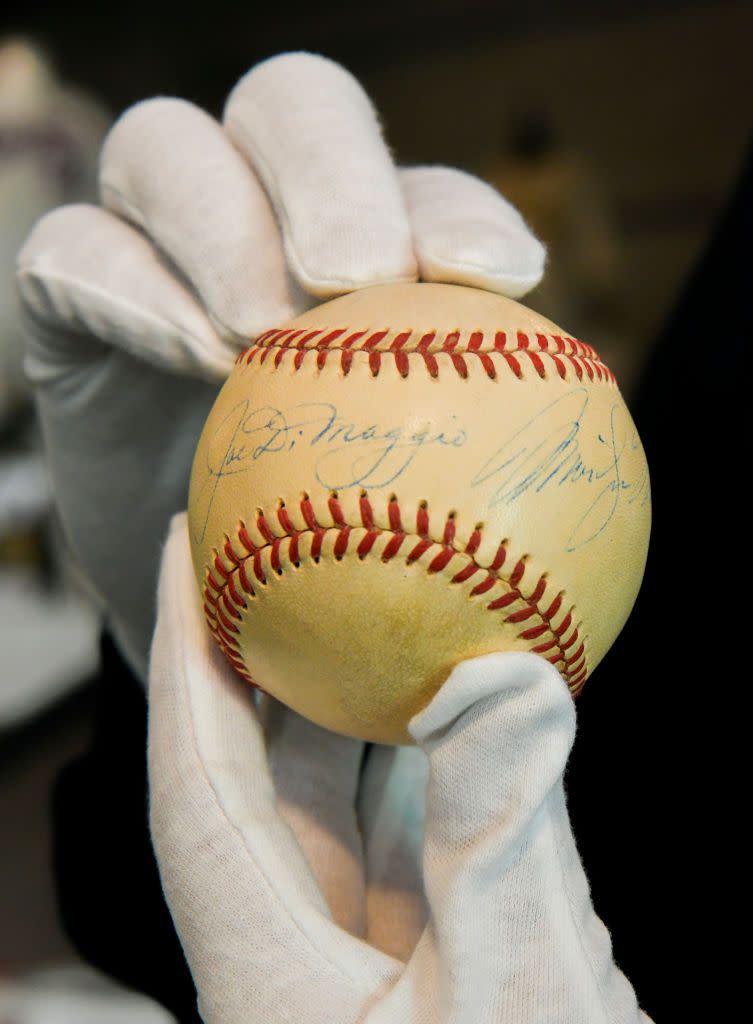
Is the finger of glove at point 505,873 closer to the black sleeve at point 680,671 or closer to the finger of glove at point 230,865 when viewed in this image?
the finger of glove at point 230,865

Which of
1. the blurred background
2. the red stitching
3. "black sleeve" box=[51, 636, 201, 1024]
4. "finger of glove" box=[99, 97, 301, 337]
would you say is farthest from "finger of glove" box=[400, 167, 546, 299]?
the blurred background

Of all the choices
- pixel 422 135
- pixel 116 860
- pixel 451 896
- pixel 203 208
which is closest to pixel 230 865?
pixel 451 896

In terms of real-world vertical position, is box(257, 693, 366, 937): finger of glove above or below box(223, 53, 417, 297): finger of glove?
below

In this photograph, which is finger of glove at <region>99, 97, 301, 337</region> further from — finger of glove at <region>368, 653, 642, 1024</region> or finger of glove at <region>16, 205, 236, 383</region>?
finger of glove at <region>368, 653, 642, 1024</region>

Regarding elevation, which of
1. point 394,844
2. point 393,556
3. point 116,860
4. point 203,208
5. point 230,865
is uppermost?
point 203,208

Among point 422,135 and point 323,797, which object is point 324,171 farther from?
point 422,135

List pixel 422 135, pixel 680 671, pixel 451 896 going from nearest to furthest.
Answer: pixel 451 896, pixel 680 671, pixel 422 135
